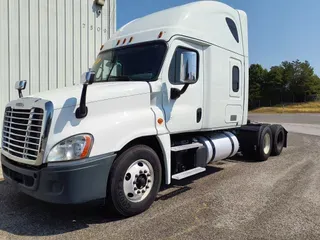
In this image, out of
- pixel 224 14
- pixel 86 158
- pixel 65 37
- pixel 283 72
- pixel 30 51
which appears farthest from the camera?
pixel 283 72

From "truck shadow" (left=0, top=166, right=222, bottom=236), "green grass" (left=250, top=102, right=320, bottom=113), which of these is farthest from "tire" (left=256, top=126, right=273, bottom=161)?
"green grass" (left=250, top=102, right=320, bottom=113)

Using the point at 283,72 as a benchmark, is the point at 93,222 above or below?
below

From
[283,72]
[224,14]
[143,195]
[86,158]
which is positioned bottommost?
[143,195]

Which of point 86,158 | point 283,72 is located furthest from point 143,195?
point 283,72

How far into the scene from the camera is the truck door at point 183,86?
498 centimetres

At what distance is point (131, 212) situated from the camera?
4320 mm

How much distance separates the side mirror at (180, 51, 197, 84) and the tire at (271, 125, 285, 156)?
5.10 m

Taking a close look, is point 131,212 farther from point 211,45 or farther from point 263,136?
point 263,136

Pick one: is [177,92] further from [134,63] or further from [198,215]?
[198,215]

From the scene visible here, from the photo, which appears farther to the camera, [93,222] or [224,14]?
[224,14]

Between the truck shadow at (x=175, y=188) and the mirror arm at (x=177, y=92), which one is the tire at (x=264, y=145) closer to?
the truck shadow at (x=175, y=188)

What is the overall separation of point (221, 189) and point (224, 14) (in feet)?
12.1

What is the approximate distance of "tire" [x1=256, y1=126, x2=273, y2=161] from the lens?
838 cm

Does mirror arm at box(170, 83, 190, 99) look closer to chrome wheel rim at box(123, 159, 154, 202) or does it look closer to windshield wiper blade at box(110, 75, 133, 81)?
windshield wiper blade at box(110, 75, 133, 81)
